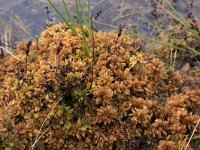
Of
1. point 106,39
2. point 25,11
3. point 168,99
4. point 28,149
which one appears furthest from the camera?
point 25,11

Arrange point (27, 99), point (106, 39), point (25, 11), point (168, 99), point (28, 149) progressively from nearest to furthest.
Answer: point (28, 149) < point (27, 99) < point (168, 99) < point (106, 39) < point (25, 11)

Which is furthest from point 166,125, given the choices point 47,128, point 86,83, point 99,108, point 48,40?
point 48,40

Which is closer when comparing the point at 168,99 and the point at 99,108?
the point at 99,108

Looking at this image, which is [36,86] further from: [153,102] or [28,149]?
[153,102]

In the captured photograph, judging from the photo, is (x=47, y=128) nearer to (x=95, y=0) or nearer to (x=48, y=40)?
(x=48, y=40)

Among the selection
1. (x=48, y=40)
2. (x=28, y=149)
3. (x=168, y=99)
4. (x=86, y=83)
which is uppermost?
(x=48, y=40)

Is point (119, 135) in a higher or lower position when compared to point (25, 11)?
lower
